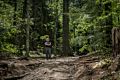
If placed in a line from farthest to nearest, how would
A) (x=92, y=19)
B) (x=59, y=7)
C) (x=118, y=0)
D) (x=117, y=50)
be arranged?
(x=59, y=7) < (x=92, y=19) < (x=118, y=0) < (x=117, y=50)

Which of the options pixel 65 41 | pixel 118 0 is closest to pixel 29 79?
pixel 118 0

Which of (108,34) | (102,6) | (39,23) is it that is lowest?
(39,23)

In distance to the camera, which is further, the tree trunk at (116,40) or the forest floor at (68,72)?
the tree trunk at (116,40)

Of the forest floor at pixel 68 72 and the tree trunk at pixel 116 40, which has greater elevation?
the tree trunk at pixel 116 40

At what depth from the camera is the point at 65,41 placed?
77.3ft

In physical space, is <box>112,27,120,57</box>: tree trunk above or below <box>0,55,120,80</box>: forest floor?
above

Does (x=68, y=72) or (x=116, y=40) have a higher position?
(x=116, y=40)

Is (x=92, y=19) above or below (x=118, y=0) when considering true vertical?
below

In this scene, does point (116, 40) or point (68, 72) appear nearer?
point (116, 40)

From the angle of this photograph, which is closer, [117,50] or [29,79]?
[117,50]

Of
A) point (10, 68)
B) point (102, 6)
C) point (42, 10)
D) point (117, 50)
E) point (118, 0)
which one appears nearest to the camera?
point (117, 50)

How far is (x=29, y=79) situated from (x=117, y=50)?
4.16 m

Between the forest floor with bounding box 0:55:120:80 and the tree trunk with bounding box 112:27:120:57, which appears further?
the tree trunk with bounding box 112:27:120:57

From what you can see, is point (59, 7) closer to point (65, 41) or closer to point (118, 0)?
point (65, 41)
